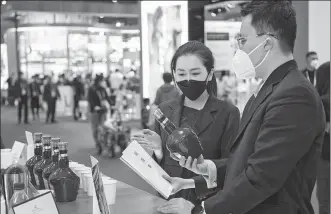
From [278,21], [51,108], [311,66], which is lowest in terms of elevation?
[51,108]

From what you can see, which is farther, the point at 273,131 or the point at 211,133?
the point at 211,133

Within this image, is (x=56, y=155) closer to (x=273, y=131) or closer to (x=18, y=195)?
(x=18, y=195)

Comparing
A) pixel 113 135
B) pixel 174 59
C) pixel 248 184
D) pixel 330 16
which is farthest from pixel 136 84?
pixel 248 184

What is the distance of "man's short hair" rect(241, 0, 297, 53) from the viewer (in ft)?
4.87

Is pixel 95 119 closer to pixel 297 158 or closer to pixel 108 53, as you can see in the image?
pixel 297 158

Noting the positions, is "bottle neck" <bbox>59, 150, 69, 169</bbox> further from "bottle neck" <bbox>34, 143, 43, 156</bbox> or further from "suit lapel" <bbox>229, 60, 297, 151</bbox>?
"suit lapel" <bbox>229, 60, 297, 151</bbox>

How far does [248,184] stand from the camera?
4.57 ft

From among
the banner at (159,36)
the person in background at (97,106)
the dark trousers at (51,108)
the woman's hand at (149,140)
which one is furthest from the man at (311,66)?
the dark trousers at (51,108)

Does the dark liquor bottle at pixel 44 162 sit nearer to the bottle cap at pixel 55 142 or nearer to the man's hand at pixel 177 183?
the bottle cap at pixel 55 142

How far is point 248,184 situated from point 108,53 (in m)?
19.6

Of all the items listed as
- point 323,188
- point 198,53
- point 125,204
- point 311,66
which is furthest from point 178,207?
point 311,66

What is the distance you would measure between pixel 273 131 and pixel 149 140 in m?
0.93

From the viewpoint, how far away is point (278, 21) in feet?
4.87

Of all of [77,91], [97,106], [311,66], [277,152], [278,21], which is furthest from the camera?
[77,91]
